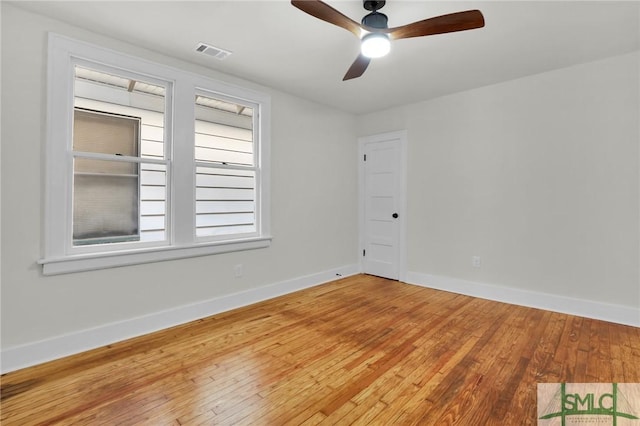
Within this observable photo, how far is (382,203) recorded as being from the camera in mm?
4809

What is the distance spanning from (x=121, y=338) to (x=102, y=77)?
2.33m

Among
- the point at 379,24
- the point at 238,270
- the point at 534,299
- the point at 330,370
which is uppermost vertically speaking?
the point at 379,24

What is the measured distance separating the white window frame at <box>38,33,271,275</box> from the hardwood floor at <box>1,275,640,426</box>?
0.76 meters

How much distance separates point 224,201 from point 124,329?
5.15ft

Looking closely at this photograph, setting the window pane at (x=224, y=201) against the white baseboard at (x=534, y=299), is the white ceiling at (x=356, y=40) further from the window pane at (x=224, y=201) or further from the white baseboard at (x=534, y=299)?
the white baseboard at (x=534, y=299)

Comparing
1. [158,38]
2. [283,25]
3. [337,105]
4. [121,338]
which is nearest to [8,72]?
[158,38]

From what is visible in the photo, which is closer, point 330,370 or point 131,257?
point 330,370

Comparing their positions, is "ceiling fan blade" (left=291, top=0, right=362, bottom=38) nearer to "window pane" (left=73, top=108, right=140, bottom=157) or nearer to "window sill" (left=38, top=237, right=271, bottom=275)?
"window pane" (left=73, top=108, right=140, bottom=157)

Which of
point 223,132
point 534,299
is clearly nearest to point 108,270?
point 223,132

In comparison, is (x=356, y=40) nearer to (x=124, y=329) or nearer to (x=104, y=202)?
(x=104, y=202)

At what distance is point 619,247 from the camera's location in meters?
2.99

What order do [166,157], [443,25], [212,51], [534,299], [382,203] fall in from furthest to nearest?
[382,203] → [534,299] → [166,157] → [212,51] → [443,25]

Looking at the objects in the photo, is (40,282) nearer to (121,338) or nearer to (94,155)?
(121,338)

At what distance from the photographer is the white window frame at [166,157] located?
2.36m
